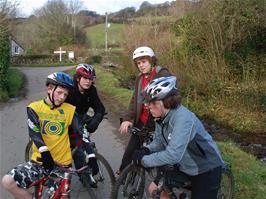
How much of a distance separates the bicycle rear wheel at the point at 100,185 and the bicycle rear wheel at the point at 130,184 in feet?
1.89

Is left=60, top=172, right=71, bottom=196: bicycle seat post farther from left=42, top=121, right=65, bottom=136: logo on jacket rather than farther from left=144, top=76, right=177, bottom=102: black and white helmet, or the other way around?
left=144, top=76, right=177, bottom=102: black and white helmet

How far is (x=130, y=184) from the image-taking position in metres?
4.77

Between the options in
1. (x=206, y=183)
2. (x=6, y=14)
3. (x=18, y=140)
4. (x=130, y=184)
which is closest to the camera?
(x=206, y=183)

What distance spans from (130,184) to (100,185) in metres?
0.99

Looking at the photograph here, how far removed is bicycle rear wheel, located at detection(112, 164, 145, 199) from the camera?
184 inches

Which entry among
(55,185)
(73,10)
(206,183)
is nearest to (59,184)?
(55,185)

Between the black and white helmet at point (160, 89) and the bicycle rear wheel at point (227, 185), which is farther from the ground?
the black and white helmet at point (160, 89)

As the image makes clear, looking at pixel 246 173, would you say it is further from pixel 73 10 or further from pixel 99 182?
pixel 73 10

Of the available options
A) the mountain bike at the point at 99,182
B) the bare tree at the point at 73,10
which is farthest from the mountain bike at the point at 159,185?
the bare tree at the point at 73,10

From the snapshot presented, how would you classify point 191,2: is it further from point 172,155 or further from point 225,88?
point 172,155

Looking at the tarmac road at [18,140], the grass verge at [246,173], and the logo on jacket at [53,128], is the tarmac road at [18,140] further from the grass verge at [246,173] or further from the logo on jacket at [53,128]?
the grass verge at [246,173]

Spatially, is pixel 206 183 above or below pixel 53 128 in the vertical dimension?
below

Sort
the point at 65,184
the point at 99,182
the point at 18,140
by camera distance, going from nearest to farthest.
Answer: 1. the point at 65,184
2. the point at 99,182
3. the point at 18,140

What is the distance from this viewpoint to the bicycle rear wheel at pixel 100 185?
17.4 feet
